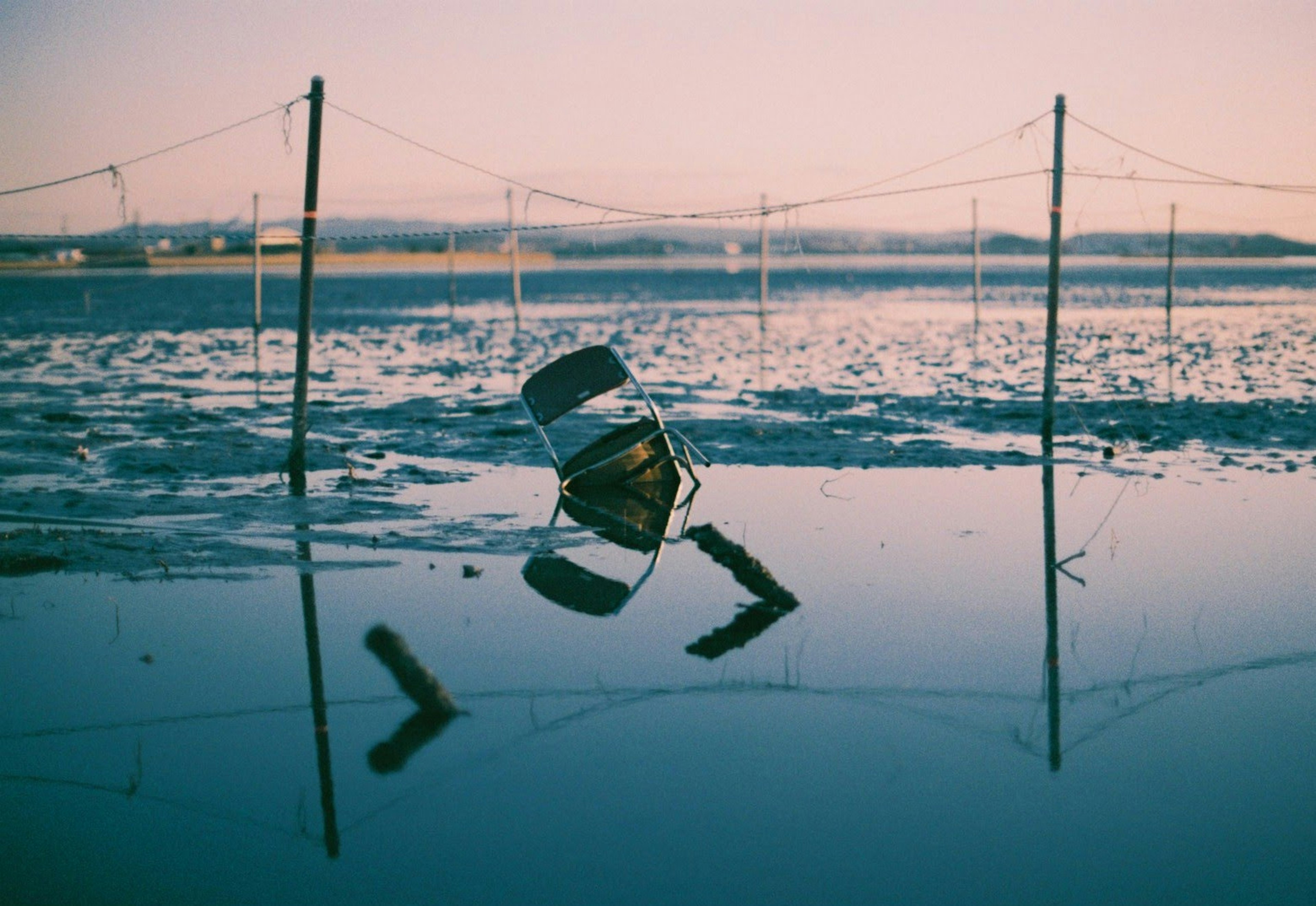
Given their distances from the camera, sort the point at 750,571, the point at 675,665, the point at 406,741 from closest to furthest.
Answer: the point at 406,741
the point at 675,665
the point at 750,571

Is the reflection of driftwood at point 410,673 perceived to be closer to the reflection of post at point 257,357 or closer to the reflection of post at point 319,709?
the reflection of post at point 319,709

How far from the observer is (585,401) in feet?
36.9

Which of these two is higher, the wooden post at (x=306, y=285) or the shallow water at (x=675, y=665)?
the wooden post at (x=306, y=285)

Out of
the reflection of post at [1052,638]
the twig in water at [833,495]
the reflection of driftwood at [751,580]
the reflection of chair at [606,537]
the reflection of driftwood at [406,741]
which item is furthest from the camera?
the twig in water at [833,495]

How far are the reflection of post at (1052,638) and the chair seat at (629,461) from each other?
11.3ft

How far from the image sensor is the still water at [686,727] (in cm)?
429

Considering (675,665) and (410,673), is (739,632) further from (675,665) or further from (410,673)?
(410,673)

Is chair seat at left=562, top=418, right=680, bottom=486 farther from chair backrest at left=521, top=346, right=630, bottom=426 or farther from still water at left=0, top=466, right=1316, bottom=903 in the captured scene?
still water at left=0, top=466, right=1316, bottom=903

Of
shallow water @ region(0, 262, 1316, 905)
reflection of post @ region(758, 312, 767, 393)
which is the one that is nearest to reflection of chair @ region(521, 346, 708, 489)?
shallow water @ region(0, 262, 1316, 905)

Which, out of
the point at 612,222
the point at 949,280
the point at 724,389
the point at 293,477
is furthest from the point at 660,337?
the point at 949,280

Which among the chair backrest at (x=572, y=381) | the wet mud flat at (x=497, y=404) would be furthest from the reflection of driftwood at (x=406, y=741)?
the chair backrest at (x=572, y=381)

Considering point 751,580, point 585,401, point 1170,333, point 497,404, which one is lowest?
point 751,580

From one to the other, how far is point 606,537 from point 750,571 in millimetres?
2361

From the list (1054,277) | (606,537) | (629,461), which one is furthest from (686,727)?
(1054,277)
